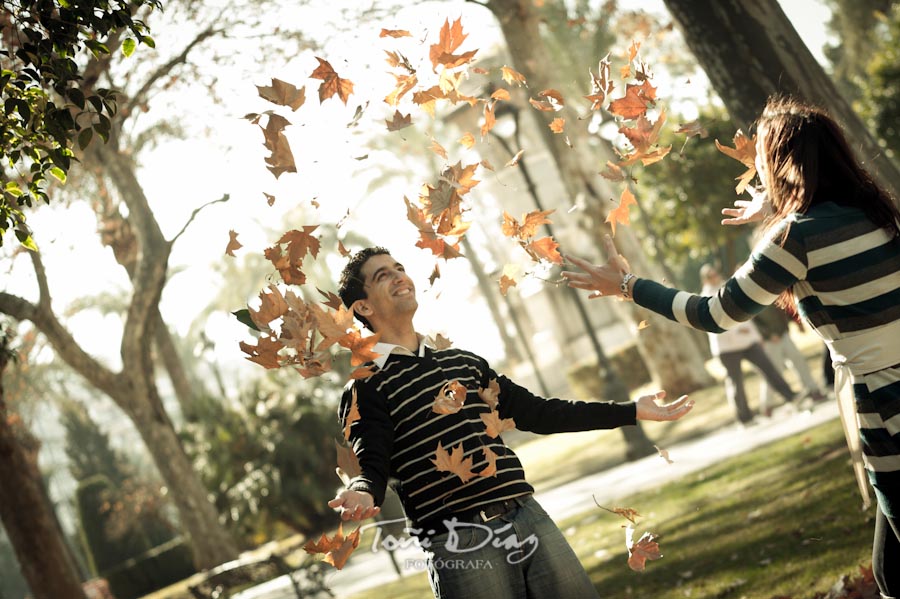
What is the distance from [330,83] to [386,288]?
2.93 ft

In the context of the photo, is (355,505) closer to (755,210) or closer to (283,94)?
(283,94)

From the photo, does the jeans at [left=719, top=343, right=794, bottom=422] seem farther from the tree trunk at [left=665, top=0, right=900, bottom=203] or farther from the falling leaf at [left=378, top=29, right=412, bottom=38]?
the falling leaf at [left=378, top=29, right=412, bottom=38]

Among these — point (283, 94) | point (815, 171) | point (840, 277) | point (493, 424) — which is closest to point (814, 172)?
point (815, 171)

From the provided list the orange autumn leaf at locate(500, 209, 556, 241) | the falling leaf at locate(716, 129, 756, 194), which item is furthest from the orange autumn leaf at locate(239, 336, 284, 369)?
the falling leaf at locate(716, 129, 756, 194)

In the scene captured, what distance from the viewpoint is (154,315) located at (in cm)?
1538

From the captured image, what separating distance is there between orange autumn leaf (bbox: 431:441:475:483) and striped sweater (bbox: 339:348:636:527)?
0.03m

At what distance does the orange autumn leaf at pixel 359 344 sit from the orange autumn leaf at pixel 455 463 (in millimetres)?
414

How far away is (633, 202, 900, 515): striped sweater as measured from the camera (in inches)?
119

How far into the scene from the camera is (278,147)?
3596 millimetres

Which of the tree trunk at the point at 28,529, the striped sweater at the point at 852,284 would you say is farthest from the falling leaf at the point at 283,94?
the tree trunk at the point at 28,529

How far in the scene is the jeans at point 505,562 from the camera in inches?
126

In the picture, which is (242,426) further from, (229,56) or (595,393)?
(595,393)

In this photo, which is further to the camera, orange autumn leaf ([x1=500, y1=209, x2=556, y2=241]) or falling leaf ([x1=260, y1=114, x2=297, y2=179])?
orange autumn leaf ([x1=500, y1=209, x2=556, y2=241])

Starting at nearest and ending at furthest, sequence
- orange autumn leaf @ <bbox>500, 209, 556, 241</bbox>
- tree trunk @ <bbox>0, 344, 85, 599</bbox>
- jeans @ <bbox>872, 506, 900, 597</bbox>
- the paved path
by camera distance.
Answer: jeans @ <bbox>872, 506, 900, 597</bbox> → orange autumn leaf @ <bbox>500, 209, 556, 241</bbox> → the paved path → tree trunk @ <bbox>0, 344, 85, 599</bbox>
